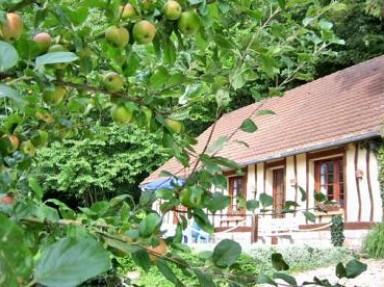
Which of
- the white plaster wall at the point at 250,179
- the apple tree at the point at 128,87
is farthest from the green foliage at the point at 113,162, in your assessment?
the apple tree at the point at 128,87

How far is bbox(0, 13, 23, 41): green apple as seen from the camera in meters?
1.14

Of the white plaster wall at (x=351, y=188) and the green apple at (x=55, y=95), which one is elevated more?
the white plaster wall at (x=351, y=188)

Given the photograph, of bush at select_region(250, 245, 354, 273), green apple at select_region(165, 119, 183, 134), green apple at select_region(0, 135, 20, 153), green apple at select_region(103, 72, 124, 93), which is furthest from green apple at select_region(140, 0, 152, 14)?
bush at select_region(250, 245, 354, 273)

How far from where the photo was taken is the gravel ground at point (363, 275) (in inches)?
301

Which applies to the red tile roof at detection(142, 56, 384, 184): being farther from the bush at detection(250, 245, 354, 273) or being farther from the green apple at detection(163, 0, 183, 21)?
the green apple at detection(163, 0, 183, 21)

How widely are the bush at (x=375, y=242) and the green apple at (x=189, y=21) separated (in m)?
9.15

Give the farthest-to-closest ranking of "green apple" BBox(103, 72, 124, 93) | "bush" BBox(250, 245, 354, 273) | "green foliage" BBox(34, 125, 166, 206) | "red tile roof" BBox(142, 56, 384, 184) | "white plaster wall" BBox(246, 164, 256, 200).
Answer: "green foliage" BBox(34, 125, 166, 206)
"white plaster wall" BBox(246, 164, 256, 200)
"red tile roof" BBox(142, 56, 384, 184)
"bush" BBox(250, 245, 354, 273)
"green apple" BBox(103, 72, 124, 93)

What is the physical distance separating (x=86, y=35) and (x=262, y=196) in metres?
0.65

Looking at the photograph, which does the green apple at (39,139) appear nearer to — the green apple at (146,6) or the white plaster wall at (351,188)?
the green apple at (146,6)

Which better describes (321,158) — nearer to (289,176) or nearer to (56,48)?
(289,176)

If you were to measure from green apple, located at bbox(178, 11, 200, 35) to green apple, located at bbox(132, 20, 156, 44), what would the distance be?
0.23 ft

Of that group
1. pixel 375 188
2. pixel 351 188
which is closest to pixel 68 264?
pixel 375 188

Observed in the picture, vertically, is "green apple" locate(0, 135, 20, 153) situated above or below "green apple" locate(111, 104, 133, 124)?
below

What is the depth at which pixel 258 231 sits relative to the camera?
13375 mm
